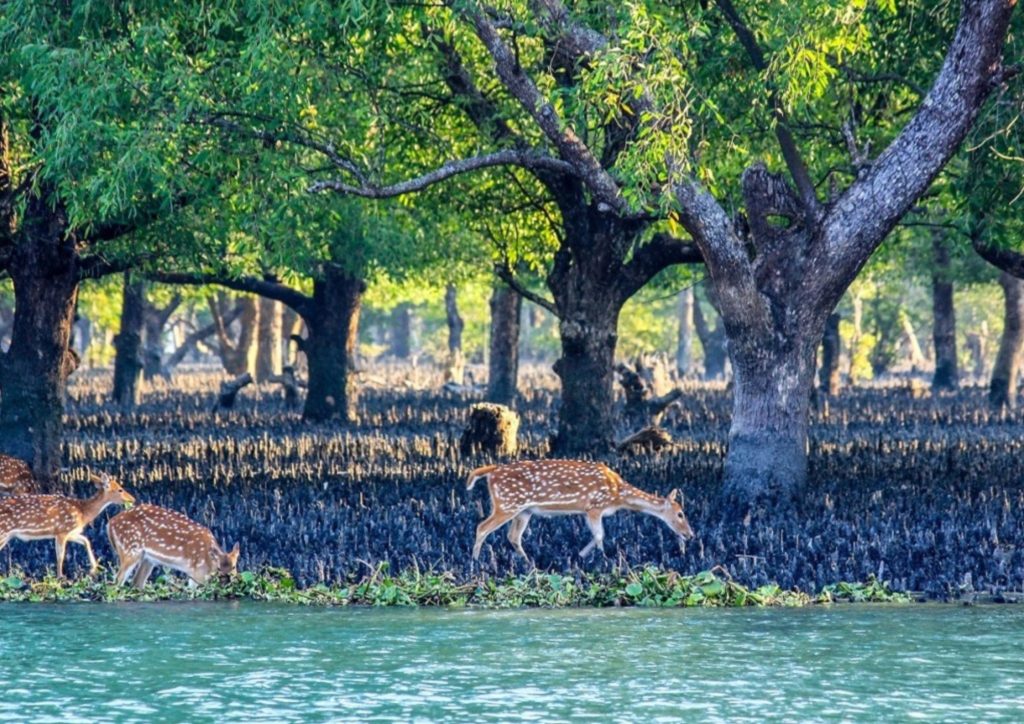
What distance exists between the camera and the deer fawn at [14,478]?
1995 centimetres

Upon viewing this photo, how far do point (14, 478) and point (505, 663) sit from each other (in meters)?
9.07

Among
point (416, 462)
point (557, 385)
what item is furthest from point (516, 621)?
point (557, 385)

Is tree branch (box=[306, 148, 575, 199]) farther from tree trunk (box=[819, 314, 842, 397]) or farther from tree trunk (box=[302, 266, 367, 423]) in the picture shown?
tree trunk (box=[819, 314, 842, 397])

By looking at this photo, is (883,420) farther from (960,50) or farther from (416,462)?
(960,50)

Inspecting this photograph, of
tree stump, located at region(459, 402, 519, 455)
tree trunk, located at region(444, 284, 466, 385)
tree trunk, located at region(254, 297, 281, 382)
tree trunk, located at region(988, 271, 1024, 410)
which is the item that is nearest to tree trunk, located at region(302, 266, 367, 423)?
tree stump, located at region(459, 402, 519, 455)

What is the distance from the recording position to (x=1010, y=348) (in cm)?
4006

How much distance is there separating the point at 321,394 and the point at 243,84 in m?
17.8

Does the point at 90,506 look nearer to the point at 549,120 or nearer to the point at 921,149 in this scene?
the point at 549,120

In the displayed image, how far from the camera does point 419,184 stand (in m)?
20.3

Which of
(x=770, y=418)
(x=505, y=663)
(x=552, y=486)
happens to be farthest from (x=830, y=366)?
(x=505, y=663)

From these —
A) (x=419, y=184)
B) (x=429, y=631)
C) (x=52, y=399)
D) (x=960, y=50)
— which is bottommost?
(x=429, y=631)

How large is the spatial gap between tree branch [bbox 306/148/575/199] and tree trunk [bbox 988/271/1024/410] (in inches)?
818

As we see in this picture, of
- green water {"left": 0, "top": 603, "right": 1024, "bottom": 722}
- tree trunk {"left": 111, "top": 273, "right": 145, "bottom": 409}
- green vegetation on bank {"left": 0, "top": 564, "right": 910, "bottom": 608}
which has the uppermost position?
tree trunk {"left": 111, "top": 273, "right": 145, "bottom": 409}

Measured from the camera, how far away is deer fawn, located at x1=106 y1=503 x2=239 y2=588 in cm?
1545
